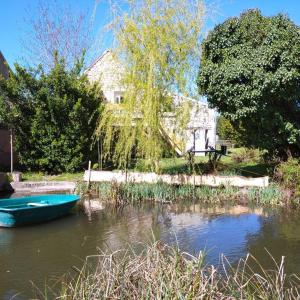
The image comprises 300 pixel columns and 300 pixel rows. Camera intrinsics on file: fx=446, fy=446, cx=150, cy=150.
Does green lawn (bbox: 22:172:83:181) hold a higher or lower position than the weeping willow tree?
lower

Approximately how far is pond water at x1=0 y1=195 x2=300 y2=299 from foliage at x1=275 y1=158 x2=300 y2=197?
100cm

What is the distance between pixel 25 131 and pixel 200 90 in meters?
8.76

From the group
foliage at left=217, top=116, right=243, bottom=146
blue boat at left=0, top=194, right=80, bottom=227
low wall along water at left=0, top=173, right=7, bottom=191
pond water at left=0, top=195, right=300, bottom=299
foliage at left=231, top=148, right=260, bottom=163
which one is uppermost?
foliage at left=217, top=116, right=243, bottom=146

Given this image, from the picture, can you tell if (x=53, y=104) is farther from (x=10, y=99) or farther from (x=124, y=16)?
(x=124, y=16)

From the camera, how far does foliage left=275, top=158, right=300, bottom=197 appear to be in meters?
14.3

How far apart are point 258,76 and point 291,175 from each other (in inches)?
134

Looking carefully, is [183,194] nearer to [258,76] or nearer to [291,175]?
[291,175]

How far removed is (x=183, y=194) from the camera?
1557 cm

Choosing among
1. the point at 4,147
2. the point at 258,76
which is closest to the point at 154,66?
the point at 258,76

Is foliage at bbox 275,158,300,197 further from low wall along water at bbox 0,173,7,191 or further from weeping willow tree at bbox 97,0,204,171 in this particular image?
low wall along water at bbox 0,173,7,191

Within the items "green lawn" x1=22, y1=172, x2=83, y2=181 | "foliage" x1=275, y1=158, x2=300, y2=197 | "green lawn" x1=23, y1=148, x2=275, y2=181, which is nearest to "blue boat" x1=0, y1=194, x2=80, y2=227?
"green lawn" x1=23, y1=148, x2=275, y2=181

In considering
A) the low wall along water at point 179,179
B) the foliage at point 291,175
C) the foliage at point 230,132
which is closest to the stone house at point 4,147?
the low wall along water at point 179,179

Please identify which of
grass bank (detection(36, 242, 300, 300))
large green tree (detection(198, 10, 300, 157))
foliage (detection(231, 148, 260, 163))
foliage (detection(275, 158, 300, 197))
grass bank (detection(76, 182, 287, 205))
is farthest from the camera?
foliage (detection(231, 148, 260, 163))

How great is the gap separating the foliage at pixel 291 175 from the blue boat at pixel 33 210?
6.81 metres
